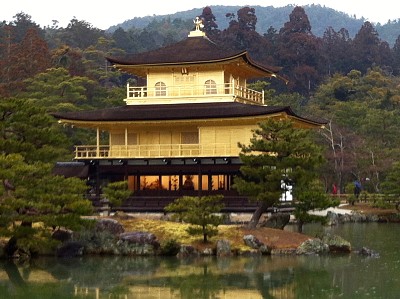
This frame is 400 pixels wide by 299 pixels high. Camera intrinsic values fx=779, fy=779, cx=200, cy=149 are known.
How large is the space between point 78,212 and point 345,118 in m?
44.6

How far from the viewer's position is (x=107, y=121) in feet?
132

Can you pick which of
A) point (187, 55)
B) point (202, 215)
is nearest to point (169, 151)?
point (187, 55)

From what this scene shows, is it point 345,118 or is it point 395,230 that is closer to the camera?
point 395,230

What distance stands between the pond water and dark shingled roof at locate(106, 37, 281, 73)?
49.2 feet

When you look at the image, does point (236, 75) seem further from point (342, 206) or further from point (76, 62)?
point (76, 62)

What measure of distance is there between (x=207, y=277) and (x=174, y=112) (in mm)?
16634

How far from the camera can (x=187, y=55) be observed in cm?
4259

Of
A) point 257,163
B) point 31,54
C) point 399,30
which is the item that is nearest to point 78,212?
point 257,163

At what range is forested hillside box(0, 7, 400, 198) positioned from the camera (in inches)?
1273

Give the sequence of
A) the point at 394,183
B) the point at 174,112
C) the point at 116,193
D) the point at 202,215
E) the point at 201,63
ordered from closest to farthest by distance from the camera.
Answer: the point at 202,215 → the point at 116,193 → the point at 174,112 → the point at 201,63 → the point at 394,183

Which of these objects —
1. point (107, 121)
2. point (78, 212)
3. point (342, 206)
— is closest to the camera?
point (78, 212)

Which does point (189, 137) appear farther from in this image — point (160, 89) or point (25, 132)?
point (25, 132)

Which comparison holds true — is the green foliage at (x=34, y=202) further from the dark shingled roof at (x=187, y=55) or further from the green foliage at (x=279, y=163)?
the dark shingled roof at (x=187, y=55)

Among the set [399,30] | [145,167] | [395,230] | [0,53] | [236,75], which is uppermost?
[399,30]
